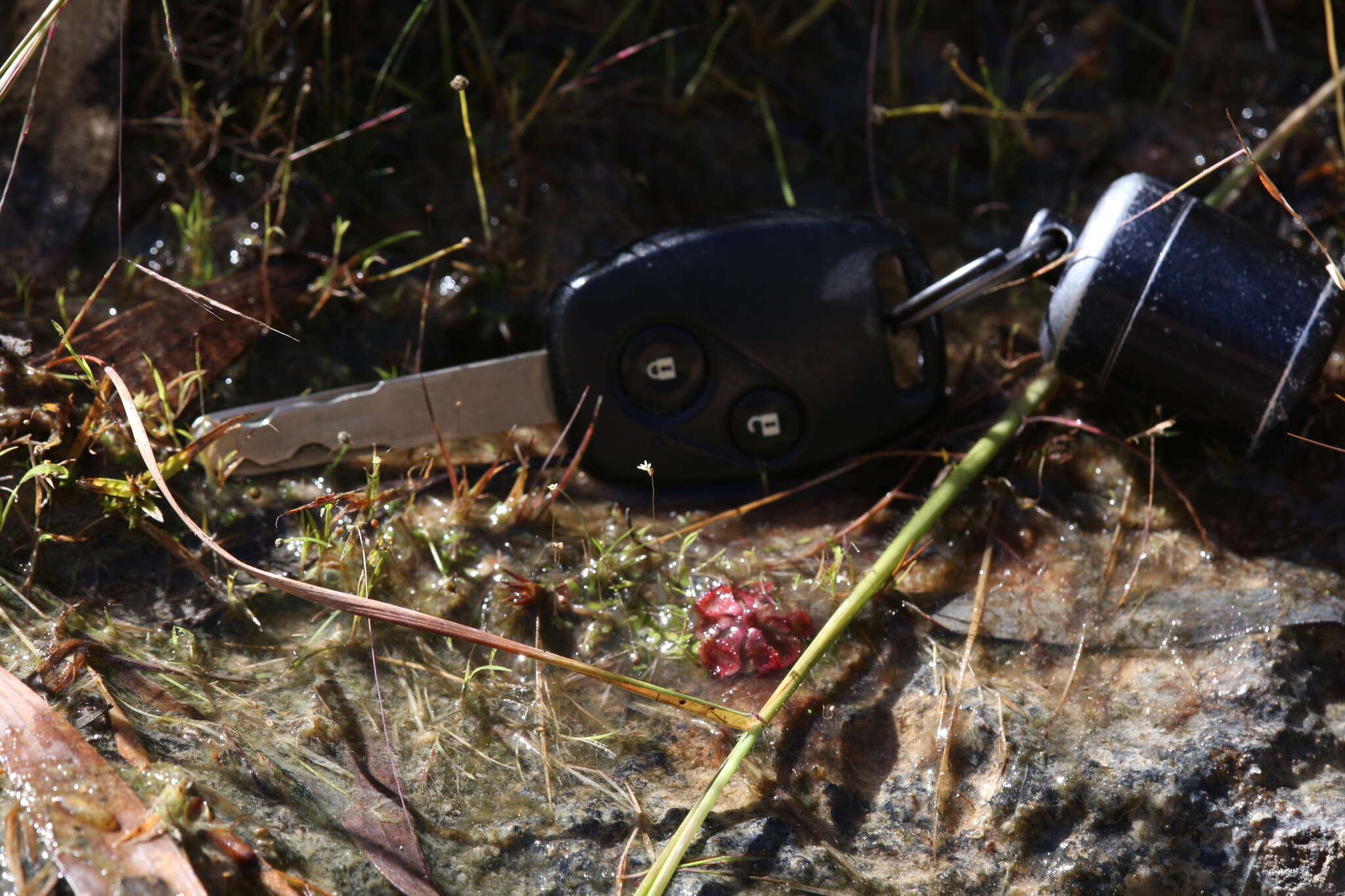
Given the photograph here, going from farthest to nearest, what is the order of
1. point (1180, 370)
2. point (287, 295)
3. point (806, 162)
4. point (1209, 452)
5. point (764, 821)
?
point (806, 162) → point (287, 295) → point (1209, 452) → point (1180, 370) → point (764, 821)

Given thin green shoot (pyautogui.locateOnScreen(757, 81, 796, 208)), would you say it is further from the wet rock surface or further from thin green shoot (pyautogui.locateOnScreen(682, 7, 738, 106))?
thin green shoot (pyautogui.locateOnScreen(682, 7, 738, 106))

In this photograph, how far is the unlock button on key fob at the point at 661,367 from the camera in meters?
2.03

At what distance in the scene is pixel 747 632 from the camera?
1845mm

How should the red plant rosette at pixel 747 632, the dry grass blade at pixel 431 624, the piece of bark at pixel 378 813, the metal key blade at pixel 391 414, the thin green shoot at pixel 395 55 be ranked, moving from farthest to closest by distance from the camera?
the thin green shoot at pixel 395 55 < the metal key blade at pixel 391 414 < the red plant rosette at pixel 747 632 < the dry grass blade at pixel 431 624 < the piece of bark at pixel 378 813

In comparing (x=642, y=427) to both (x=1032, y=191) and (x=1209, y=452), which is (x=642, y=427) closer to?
(x=1209, y=452)

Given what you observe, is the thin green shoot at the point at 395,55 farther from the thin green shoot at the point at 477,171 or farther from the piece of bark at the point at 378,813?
the piece of bark at the point at 378,813

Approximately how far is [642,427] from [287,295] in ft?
2.94

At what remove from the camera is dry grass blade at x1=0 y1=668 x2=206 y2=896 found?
1270mm

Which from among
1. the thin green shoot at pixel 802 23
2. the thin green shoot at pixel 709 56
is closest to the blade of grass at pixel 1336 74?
the thin green shoot at pixel 802 23

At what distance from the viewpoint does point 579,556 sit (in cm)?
201

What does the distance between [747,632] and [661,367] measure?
54 centimetres

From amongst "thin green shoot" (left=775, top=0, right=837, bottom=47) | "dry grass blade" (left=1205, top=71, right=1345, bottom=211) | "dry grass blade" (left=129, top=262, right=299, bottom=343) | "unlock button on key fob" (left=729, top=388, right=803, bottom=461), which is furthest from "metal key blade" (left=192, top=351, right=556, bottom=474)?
"dry grass blade" (left=1205, top=71, right=1345, bottom=211)

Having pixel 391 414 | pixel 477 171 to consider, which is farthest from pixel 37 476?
pixel 477 171

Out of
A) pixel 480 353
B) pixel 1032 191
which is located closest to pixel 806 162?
pixel 1032 191
